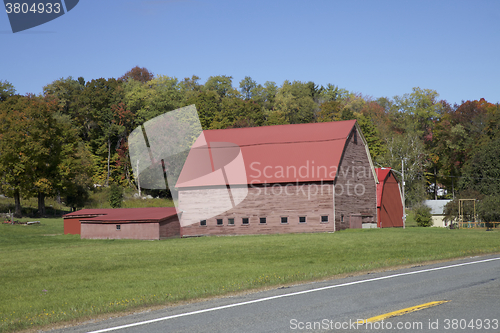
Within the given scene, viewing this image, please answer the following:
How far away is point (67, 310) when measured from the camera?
11.3 metres

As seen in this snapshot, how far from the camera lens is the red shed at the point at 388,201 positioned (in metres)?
46.7

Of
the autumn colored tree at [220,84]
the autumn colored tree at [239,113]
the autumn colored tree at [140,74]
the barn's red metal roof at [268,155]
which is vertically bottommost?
the barn's red metal roof at [268,155]

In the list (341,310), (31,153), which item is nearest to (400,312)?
(341,310)

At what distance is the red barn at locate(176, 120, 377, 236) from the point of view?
41.8 m

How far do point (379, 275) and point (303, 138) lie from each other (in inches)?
1226

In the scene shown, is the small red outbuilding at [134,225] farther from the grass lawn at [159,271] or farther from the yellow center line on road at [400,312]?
the yellow center line on road at [400,312]

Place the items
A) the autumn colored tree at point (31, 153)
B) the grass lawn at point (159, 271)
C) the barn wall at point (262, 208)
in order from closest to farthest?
the grass lawn at point (159, 271) → the barn wall at point (262, 208) → the autumn colored tree at point (31, 153)

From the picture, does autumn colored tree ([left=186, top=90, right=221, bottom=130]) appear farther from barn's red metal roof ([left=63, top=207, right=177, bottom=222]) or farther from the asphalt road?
the asphalt road

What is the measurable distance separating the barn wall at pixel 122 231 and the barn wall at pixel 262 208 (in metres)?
4.26

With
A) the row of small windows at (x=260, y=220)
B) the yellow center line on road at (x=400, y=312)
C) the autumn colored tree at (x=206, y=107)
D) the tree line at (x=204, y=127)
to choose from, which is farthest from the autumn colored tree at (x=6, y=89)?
the yellow center line on road at (x=400, y=312)

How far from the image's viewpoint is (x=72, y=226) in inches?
1896

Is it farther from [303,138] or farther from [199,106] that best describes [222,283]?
[199,106]

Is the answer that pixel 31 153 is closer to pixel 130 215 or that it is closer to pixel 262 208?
pixel 130 215

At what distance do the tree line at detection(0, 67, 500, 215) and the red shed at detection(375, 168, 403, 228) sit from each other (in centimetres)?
1538
